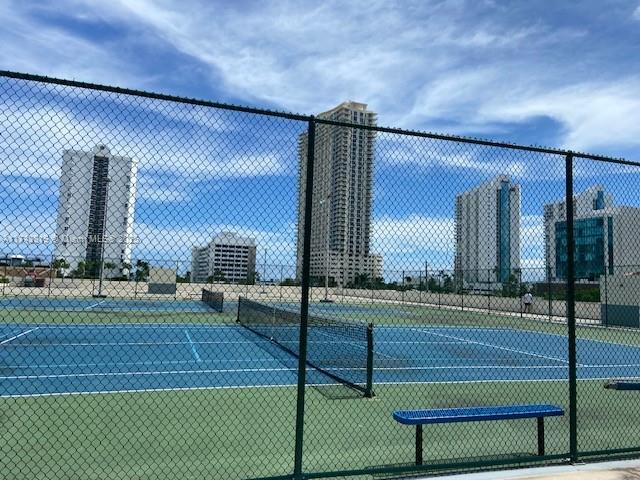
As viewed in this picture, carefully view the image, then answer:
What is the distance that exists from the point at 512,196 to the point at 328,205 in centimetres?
270

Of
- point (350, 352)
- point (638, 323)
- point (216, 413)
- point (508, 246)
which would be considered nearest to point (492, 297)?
point (638, 323)

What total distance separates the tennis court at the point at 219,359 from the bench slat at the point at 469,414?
16.1 ft

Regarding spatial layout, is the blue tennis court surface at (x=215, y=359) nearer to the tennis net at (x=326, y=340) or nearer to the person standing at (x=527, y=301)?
the tennis net at (x=326, y=340)

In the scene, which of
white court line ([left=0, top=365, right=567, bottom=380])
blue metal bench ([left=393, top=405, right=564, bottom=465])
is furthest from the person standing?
blue metal bench ([left=393, top=405, right=564, bottom=465])

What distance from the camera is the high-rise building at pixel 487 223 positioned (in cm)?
727

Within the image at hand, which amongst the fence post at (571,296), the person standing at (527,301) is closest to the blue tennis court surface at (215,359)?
the fence post at (571,296)

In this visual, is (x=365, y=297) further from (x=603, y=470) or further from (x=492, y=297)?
(x=603, y=470)

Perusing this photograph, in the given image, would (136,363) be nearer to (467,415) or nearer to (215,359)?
(215,359)

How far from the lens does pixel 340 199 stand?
787 cm

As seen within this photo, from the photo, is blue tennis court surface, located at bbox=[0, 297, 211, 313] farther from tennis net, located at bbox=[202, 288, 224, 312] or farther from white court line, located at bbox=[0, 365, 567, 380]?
white court line, located at bbox=[0, 365, 567, 380]

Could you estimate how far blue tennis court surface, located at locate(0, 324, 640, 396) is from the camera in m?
10.6

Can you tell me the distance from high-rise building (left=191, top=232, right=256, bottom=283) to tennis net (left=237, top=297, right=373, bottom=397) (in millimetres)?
3289

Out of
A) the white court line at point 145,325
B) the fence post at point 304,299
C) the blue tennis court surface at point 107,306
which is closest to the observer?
the fence post at point 304,299

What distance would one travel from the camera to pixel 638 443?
23.0 feet
